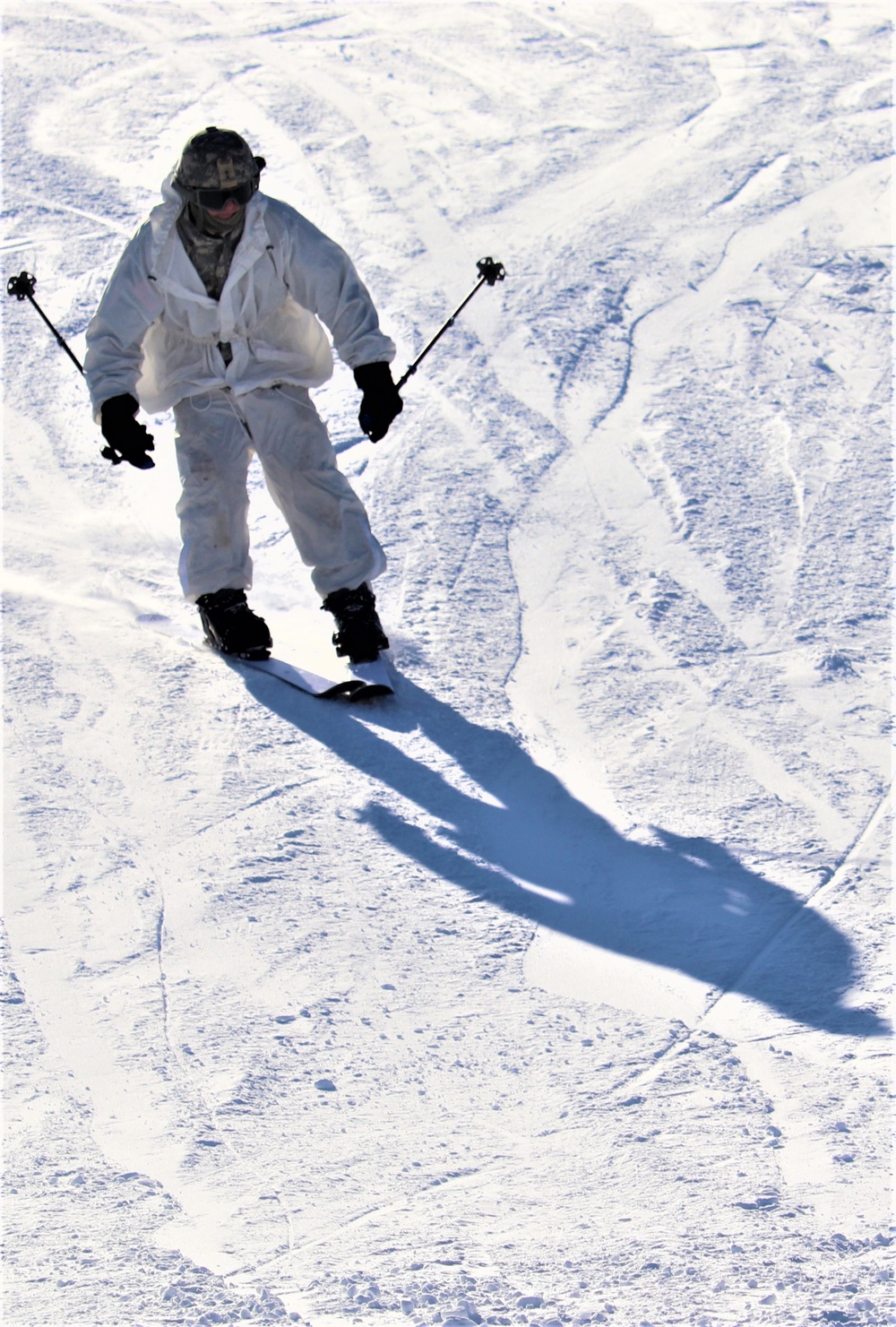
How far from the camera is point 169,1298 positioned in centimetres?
238

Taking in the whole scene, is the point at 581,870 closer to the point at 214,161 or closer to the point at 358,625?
the point at 358,625

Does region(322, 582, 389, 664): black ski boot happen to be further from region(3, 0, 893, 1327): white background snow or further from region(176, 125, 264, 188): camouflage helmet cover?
region(176, 125, 264, 188): camouflage helmet cover

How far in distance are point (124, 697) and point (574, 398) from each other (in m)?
2.42

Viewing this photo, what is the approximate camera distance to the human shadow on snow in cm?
321

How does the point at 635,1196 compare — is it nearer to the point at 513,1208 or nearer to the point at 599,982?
the point at 513,1208

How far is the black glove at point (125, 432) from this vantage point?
4109 mm

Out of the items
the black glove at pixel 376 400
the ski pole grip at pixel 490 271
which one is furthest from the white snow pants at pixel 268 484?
the ski pole grip at pixel 490 271

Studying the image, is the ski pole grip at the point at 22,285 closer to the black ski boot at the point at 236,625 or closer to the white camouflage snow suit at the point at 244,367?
the white camouflage snow suit at the point at 244,367

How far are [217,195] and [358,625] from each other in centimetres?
120

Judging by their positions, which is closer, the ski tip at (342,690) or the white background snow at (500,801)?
the white background snow at (500,801)

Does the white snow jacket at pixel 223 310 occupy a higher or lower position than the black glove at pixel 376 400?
higher

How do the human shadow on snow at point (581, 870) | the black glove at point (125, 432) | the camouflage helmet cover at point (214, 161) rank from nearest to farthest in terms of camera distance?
the human shadow on snow at point (581, 870) < the camouflage helmet cover at point (214, 161) < the black glove at point (125, 432)

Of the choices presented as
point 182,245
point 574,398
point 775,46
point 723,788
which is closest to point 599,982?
point 723,788

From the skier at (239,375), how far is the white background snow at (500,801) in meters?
0.26
